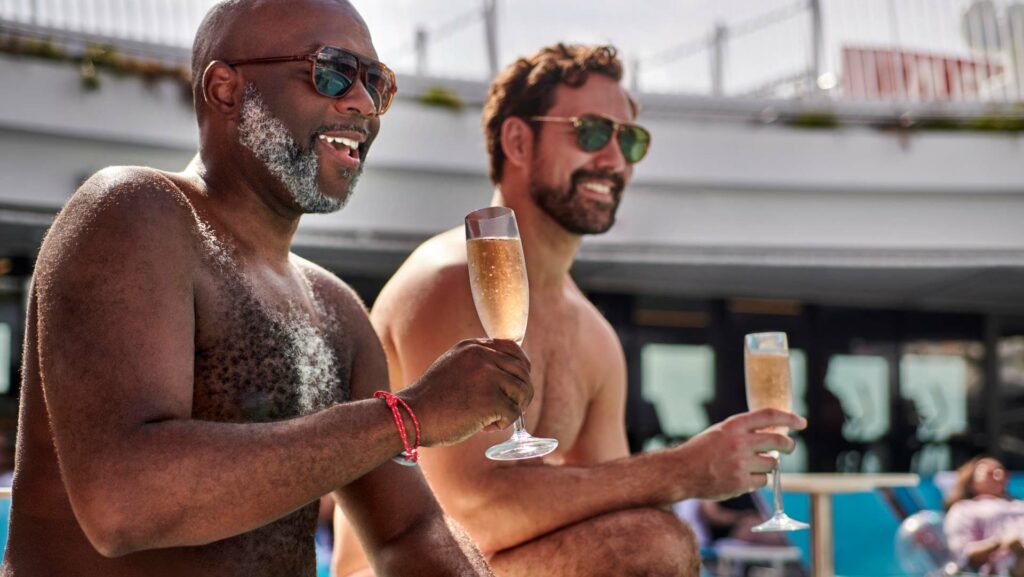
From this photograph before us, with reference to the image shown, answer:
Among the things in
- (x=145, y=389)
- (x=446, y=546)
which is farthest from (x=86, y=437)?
(x=446, y=546)

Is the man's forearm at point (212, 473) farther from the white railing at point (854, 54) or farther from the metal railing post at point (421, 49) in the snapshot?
the white railing at point (854, 54)

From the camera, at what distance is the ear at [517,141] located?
3666mm

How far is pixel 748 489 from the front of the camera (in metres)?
2.89

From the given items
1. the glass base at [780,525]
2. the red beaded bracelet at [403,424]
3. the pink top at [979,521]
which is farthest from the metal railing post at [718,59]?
the red beaded bracelet at [403,424]

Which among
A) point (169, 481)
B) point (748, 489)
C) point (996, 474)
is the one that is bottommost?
point (996, 474)

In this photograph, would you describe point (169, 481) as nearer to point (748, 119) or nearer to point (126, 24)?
point (126, 24)

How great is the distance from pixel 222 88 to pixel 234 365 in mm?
540

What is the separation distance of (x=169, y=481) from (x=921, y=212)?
13528 mm

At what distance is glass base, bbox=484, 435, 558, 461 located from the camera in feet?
7.34

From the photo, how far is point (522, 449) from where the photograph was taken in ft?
7.42

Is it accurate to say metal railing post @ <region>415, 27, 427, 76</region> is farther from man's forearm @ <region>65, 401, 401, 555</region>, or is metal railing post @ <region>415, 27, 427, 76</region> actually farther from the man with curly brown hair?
man's forearm @ <region>65, 401, 401, 555</region>

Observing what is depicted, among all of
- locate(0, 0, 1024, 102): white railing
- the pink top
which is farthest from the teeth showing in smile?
locate(0, 0, 1024, 102): white railing

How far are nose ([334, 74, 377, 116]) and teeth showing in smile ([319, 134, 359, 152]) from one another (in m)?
0.05

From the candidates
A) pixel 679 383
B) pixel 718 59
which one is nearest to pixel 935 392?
pixel 679 383
